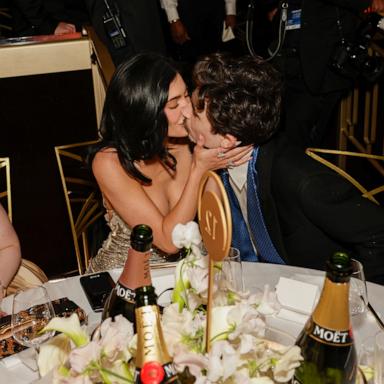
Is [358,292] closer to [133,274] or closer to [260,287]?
[260,287]

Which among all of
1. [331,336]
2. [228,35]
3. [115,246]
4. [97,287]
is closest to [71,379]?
[331,336]

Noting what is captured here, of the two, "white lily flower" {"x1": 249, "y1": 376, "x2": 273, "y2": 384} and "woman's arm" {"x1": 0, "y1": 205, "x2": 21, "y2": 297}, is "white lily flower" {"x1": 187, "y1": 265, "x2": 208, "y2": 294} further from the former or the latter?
"woman's arm" {"x1": 0, "y1": 205, "x2": 21, "y2": 297}

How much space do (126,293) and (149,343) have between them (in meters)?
0.34

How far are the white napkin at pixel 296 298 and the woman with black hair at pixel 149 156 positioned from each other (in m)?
0.60

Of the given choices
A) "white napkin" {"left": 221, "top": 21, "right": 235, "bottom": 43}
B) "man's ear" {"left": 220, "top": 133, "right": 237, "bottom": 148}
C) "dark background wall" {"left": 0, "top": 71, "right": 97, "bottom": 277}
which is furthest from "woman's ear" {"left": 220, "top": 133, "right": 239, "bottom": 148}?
"white napkin" {"left": 221, "top": 21, "right": 235, "bottom": 43}

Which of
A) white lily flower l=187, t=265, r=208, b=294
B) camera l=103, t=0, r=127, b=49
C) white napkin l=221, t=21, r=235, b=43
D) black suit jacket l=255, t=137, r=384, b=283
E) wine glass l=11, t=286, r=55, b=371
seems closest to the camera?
white lily flower l=187, t=265, r=208, b=294

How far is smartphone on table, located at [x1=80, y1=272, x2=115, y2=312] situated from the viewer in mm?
1843

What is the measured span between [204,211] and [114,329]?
0.24 meters

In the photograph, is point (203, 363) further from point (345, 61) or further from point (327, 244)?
point (345, 61)

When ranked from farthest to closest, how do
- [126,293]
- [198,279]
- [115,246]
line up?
[115,246], [126,293], [198,279]

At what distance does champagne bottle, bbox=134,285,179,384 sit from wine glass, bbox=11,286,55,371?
537 millimetres

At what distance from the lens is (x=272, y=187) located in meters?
2.23

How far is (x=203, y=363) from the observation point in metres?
1.10

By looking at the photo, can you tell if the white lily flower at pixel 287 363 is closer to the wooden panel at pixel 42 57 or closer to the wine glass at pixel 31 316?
the wine glass at pixel 31 316
